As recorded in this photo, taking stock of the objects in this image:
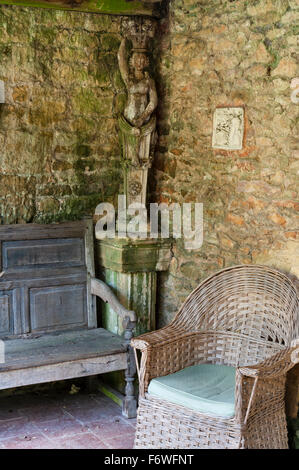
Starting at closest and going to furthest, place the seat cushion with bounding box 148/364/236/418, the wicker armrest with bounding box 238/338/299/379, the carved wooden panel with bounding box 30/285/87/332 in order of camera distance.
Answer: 1. the wicker armrest with bounding box 238/338/299/379
2. the seat cushion with bounding box 148/364/236/418
3. the carved wooden panel with bounding box 30/285/87/332

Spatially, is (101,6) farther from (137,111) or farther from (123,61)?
(137,111)

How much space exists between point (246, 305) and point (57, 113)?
1.85 metres

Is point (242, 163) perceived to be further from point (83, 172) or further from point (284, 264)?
point (83, 172)

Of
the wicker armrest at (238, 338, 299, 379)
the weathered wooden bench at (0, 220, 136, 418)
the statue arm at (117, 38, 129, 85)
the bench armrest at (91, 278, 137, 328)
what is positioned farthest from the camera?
the statue arm at (117, 38, 129, 85)

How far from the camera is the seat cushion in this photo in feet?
10.4

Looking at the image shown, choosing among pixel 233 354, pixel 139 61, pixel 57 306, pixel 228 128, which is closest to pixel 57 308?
pixel 57 306

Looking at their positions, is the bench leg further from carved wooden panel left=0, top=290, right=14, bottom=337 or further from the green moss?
the green moss

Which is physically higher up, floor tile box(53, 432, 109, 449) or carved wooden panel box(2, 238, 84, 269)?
carved wooden panel box(2, 238, 84, 269)

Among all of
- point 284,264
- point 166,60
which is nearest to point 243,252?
point 284,264

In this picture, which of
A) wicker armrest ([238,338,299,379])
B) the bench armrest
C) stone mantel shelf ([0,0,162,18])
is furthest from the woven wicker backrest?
stone mantel shelf ([0,0,162,18])

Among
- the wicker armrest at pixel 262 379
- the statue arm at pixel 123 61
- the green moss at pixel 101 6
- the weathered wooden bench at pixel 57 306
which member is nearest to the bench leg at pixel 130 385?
the weathered wooden bench at pixel 57 306

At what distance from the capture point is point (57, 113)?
441cm

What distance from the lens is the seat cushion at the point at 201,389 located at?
316 cm

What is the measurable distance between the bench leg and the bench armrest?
0.09 meters
